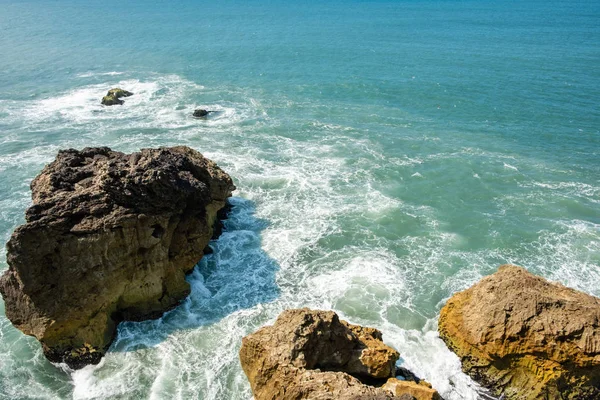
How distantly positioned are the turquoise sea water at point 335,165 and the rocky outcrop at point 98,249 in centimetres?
142

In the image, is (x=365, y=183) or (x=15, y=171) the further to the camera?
(x=15, y=171)

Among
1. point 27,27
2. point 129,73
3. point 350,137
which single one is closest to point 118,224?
point 350,137

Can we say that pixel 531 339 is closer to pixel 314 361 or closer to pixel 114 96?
pixel 314 361

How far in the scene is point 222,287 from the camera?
27.9 m

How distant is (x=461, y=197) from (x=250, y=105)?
3299 cm

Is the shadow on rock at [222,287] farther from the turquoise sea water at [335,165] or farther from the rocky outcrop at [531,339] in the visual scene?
the rocky outcrop at [531,339]

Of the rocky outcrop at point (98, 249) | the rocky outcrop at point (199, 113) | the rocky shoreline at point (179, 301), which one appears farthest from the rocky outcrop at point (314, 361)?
the rocky outcrop at point (199, 113)

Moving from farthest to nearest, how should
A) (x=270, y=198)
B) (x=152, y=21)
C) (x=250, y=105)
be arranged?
1. (x=152, y=21)
2. (x=250, y=105)
3. (x=270, y=198)

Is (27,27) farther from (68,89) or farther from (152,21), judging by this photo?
(68,89)

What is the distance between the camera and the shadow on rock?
24353mm

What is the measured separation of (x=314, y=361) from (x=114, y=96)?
55.9 meters

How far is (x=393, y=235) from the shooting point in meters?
33.1

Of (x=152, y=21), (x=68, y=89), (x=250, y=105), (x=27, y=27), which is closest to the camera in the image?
(x=250, y=105)

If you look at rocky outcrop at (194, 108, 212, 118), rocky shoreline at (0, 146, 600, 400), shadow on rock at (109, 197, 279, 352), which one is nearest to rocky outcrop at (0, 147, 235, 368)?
rocky shoreline at (0, 146, 600, 400)
